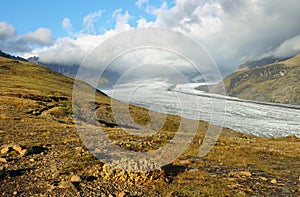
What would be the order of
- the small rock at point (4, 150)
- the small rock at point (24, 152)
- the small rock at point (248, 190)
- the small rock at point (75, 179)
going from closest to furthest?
1. the small rock at point (75, 179)
2. the small rock at point (248, 190)
3. the small rock at point (24, 152)
4. the small rock at point (4, 150)

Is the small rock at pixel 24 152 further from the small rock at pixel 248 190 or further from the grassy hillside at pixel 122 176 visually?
the small rock at pixel 248 190

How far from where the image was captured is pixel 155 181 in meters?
13.4

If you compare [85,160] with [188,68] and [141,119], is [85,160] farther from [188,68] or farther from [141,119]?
[141,119]

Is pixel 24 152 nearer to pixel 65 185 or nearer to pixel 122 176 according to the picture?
pixel 65 185

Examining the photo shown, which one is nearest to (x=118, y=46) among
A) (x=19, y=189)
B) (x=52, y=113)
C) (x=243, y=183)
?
(x=19, y=189)

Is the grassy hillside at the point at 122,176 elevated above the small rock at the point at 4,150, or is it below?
above

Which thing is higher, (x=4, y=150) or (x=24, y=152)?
(x=24, y=152)

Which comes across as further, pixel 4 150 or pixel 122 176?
pixel 4 150

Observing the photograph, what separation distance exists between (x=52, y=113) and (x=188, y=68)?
3173 cm

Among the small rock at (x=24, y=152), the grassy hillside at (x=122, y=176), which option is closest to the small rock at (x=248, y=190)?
the grassy hillside at (x=122, y=176)

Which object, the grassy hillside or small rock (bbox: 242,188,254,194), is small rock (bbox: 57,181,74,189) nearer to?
the grassy hillside

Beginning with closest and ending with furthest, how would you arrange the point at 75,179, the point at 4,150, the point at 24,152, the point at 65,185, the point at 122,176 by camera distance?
1. the point at 65,185
2. the point at 75,179
3. the point at 122,176
4. the point at 24,152
5. the point at 4,150

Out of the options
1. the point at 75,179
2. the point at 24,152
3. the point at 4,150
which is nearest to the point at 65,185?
the point at 75,179

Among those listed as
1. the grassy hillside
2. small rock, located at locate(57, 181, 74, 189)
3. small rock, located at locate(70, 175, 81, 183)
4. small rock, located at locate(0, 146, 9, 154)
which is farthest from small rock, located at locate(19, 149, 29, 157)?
small rock, located at locate(57, 181, 74, 189)
